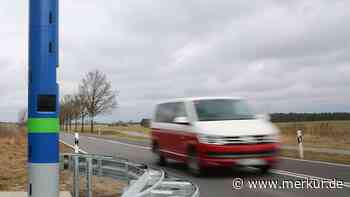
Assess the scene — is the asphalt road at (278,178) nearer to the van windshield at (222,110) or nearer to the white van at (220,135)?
the white van at (220,135)

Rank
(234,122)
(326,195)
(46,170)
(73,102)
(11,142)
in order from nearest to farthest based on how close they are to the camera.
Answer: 1. (46,170)
2. (326,195)
3. (234,122)
4. (11,142)
5. (73,102)

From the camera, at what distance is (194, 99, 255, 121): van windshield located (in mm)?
13758

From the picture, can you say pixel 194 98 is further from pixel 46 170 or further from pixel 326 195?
pixel 46 170

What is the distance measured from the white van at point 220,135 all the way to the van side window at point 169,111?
0.03 metres

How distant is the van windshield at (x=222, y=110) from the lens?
1376 cm

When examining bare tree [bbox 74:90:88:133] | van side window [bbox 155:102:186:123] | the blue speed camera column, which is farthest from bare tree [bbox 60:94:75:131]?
the blue speed camera column

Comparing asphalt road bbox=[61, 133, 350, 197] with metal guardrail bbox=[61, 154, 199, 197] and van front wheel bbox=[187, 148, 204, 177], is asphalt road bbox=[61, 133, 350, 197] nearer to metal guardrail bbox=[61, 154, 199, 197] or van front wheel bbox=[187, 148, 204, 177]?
van front wheel bbox=[187, 148, 204, 177]

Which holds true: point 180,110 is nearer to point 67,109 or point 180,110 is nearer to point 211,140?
point 211,140

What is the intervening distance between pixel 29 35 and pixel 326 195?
20.8ft

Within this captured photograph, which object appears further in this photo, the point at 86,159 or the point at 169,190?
the point at 86,159

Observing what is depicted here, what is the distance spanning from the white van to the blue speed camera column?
6.31m

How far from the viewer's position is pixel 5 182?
13367 millimetres

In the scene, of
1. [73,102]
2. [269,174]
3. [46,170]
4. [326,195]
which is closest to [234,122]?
[269,174]

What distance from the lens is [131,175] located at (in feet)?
29.5
